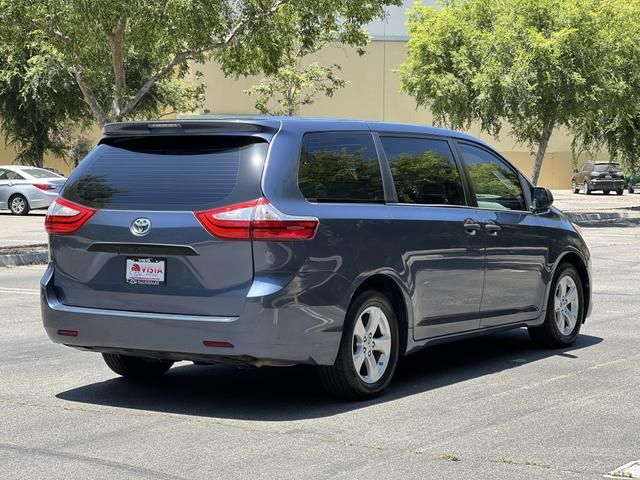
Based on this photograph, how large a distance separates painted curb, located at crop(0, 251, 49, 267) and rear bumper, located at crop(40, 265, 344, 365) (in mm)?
12462

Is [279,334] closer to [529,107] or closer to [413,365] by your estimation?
[413,365]

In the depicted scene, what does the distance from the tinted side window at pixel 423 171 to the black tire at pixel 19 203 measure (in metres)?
27.0

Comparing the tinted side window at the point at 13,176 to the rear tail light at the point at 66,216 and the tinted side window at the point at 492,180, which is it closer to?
the tinted side window at the point at 492,180

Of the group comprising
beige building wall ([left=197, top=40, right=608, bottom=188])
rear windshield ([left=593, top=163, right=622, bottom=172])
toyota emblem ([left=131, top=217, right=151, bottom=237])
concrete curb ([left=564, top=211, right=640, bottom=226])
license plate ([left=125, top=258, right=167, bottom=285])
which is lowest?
concrete curb ([left=564, top=211, right=640, bottom=226])

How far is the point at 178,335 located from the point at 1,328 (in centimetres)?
457

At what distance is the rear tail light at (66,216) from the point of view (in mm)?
7441

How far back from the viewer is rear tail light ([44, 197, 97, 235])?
7.44 m

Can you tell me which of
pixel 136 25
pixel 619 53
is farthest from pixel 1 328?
pixel 619 53

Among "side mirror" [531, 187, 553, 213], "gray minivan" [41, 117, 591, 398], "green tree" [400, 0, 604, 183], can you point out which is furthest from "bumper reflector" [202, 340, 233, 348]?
"green tree" [400, 0, 604, 183]

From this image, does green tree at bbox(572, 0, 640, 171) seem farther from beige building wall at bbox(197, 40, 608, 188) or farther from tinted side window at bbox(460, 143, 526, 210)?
beige building wall at bbox(197, 40, 608, 188)

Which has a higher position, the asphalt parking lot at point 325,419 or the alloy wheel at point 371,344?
the alloy wheel at point 371,344

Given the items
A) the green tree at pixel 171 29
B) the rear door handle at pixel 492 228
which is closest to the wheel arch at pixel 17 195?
the green tree at pixel 171 29

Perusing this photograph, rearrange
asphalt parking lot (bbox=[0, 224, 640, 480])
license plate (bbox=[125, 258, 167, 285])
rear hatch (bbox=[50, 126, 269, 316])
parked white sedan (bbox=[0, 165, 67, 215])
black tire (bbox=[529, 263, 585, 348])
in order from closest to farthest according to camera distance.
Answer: asphalt parking lot (bbox=[0, 224, 640, 480])
rear hatch (bbox=[50, 126, 269, 316])
license plate (bbox=[125, 258, 167, 285])
black tire (bbox=[529, 263, 585, 348])
parked white sedan (bbox=[0, 165, 67, 215])

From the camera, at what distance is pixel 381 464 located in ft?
19.3
